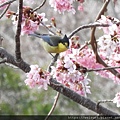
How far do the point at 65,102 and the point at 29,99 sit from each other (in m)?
0.39

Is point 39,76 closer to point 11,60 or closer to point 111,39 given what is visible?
point 11,60

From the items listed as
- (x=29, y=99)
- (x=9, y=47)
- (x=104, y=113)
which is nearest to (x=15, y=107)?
(x=29, y=99)

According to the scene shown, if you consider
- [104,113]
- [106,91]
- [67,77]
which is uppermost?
[67,77]

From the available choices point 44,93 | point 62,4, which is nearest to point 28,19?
point 62,4

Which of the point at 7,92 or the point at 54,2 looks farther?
the point at 7,92

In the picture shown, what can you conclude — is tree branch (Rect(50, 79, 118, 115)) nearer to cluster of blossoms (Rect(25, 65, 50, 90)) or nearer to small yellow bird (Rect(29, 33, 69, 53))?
cluster of blossoms (Rect(25, 65, 50, 90))

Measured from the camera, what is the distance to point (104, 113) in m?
1.15

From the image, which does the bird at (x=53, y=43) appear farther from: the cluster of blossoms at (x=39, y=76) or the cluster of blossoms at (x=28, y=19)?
the cluster of blossoms at (x=39, y=76)

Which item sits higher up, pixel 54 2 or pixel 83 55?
pixel 54 2

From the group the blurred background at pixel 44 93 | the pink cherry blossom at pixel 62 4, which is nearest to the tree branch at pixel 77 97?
the pink cherry blossom at pixel 62 4

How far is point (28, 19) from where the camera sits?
1.21 m

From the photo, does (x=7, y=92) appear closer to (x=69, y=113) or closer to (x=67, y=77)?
(x=69, y=113)

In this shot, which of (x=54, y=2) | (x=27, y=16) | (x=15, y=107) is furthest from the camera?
(x=15, y=107)

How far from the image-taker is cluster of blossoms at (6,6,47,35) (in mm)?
1189
